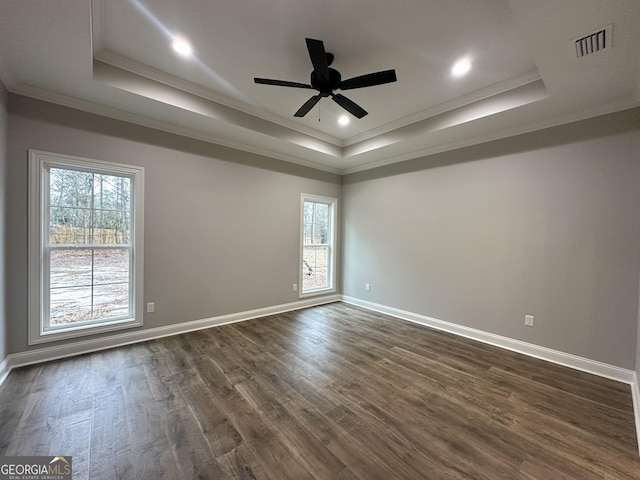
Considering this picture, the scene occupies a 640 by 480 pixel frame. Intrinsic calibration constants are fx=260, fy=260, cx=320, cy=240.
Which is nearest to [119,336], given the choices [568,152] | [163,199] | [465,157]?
[163,199]

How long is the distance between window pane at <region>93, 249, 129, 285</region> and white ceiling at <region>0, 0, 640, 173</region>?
1.64m

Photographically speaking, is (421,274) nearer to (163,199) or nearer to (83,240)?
(163,199)

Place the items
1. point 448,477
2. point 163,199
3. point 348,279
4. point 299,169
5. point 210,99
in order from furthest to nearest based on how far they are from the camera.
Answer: point 348,279
point 299,169
point 163,199
point 210,99
point 448,477

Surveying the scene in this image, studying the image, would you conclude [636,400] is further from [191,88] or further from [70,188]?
[70,188]

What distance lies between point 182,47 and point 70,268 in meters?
2.66

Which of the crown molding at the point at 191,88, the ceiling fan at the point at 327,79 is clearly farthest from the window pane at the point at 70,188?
the ceiling fan at the point at 327,79

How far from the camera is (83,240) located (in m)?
2.99

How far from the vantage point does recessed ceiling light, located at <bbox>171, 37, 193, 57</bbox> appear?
7.57 feet

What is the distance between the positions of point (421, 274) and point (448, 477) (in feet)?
9.70

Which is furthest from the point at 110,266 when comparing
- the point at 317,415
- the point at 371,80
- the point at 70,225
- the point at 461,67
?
the point at 461,67

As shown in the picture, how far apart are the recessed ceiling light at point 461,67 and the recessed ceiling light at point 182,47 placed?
2.54 meters

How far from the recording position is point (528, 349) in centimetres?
313

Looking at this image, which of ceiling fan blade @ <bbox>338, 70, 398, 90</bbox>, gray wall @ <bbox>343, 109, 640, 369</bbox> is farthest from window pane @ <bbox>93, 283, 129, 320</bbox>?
gray wall @ <bbox>343, 109, 640, 369</bbox>

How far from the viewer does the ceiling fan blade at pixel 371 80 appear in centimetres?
214
